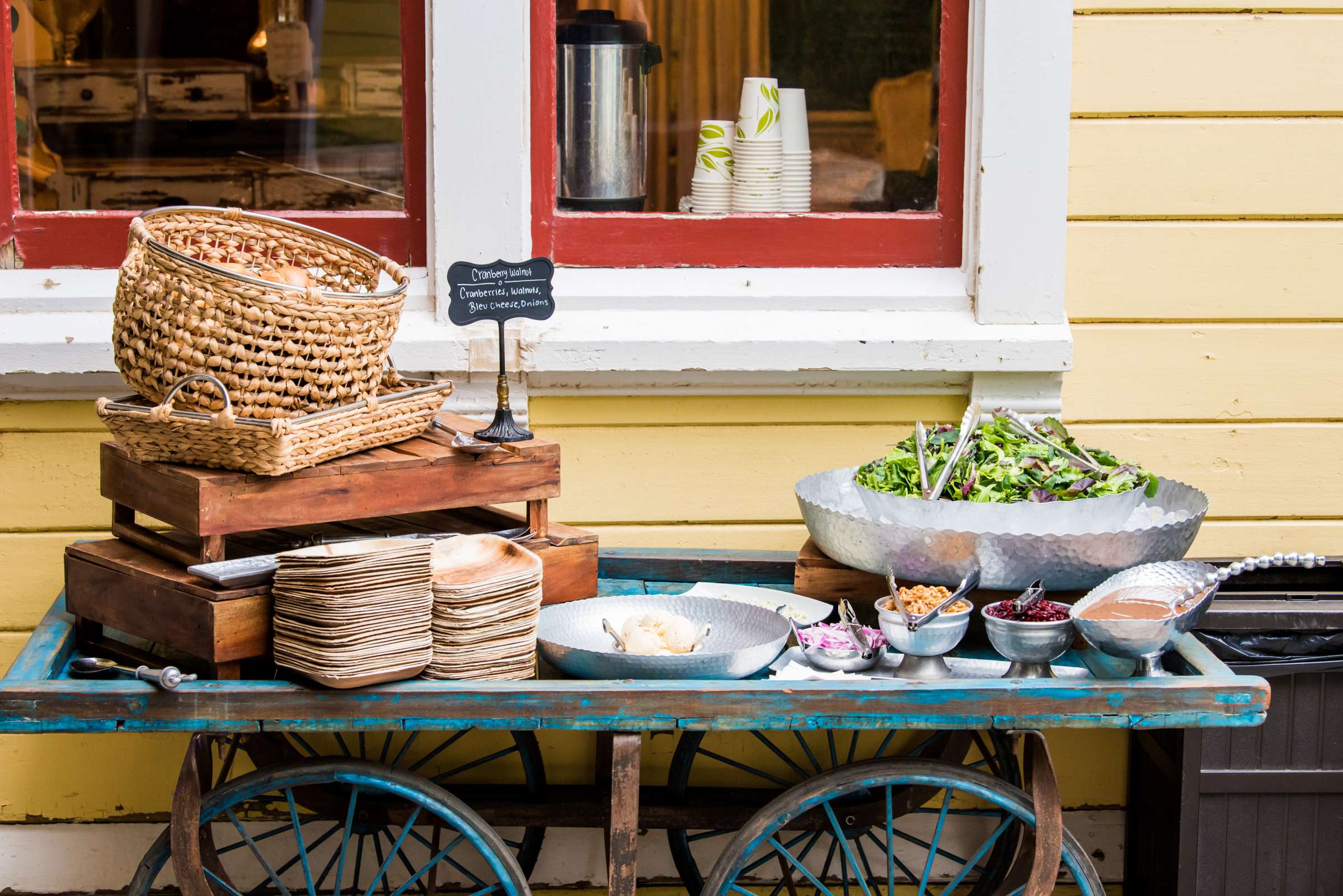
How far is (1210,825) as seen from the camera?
2738 millimetres

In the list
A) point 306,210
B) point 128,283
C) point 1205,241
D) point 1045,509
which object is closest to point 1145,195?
point 1205,241

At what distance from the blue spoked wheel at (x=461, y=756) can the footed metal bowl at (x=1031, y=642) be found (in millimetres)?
1115

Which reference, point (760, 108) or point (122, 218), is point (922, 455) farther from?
point (122, 218)

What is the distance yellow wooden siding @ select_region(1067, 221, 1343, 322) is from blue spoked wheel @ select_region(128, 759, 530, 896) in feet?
5.85

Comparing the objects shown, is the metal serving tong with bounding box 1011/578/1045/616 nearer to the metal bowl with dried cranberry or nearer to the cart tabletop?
the metal bowl with dried cranberry

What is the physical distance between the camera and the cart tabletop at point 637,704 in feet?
7.09

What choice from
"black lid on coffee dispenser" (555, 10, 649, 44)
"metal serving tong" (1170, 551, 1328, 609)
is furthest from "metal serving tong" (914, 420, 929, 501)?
"black lid on coffee dispenser" (555, 10, 649, 44)

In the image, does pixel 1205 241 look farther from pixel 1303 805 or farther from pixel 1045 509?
pixel 1303 805

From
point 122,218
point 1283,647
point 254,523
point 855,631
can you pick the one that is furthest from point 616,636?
point 122,218

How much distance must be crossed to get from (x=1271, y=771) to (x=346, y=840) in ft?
5.83

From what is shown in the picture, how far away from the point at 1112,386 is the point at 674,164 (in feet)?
3.76

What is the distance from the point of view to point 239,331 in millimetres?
2230

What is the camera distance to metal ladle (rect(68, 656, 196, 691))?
6.98ft

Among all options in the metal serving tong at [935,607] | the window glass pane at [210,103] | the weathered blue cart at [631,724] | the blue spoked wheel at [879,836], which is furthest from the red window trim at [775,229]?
the blue spoked wheel at [879,836]
